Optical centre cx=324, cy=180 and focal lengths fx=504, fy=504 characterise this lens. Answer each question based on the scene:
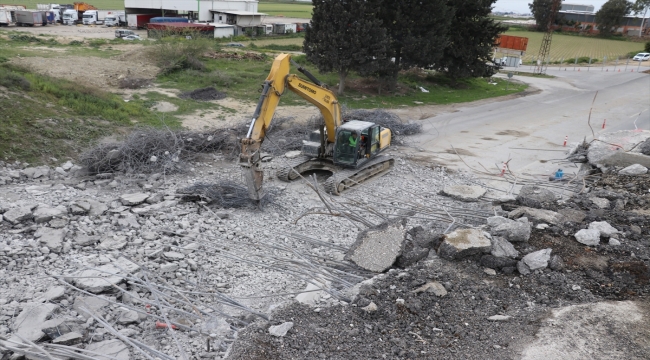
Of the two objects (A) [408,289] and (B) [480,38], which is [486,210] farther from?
(B) [480,38]

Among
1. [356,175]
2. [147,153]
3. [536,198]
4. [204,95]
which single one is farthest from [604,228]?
[204,95]

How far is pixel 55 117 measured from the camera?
1703cm

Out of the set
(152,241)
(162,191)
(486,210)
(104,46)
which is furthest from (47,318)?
(104,46)

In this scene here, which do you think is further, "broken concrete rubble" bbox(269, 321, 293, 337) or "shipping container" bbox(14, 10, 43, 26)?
"shipping container" bbox(14, 10, 43, 26)

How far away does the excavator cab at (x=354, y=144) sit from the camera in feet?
45.8

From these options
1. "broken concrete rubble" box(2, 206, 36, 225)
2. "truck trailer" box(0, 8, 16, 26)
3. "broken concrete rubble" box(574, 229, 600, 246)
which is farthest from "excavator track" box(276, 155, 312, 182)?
"truck trailer" box(0, 8, 16, 26)

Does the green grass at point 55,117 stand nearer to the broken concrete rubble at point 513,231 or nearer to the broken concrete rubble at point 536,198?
the broken concrete rubble at point 513,231

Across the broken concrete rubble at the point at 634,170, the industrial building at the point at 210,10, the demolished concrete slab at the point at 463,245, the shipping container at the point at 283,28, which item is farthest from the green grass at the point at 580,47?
the demolished concrete slab at the point at 463,245

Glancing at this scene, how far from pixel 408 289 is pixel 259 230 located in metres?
4.05

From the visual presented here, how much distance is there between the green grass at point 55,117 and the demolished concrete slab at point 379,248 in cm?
1012

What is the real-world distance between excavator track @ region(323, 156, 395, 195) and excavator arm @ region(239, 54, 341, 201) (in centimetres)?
187

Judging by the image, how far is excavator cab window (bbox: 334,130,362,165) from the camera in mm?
13960

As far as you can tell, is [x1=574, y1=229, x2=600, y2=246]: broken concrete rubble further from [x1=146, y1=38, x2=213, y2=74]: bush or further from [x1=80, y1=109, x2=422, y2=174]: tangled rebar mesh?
[x1=146, y1=38, x2=213, y2=74]: bush

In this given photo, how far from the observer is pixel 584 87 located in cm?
3669
